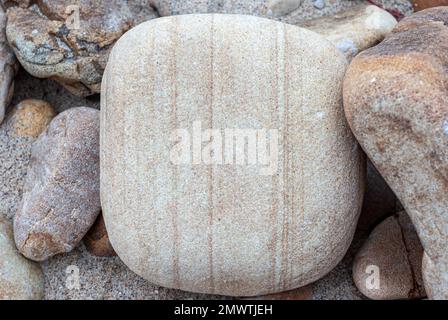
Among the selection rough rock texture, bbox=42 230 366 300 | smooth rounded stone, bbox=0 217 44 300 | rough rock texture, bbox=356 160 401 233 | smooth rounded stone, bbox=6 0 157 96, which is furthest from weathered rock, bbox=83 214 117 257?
rough rock texture, bbox=356 160 401 233

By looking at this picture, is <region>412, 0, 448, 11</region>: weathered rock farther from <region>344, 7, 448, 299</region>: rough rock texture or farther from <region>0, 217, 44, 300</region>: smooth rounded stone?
<region>0, 217, 44, 300</region>: smooth rounded stone

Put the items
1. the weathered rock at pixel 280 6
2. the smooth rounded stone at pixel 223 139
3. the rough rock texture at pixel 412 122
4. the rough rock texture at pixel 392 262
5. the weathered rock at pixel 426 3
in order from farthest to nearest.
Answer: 1. the weathered rock at pixel 280 6
2. the weathered rock at pixel 426 3
3. the rough rock texture at pixel 392 262
4. the smooth rounded stone at pixel 223 139
5. the rough rock texture at pixel 412 122

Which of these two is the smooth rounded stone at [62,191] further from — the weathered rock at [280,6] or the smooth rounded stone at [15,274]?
the weathered rock at [280,6]

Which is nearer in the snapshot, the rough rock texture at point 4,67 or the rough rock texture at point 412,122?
the rough rock texture at point 412,122

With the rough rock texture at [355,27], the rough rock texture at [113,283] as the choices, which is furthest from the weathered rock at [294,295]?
the rough rock texture at [355,27]

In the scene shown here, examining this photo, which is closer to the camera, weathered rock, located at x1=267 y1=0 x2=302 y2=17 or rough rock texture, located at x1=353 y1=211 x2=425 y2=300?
rough rock texture, located at x1=353 y1=211 x2=425 y2=300

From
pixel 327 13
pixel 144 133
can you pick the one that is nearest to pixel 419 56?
pixel 327 13

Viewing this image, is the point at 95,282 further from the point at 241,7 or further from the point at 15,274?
the point at 241,7
